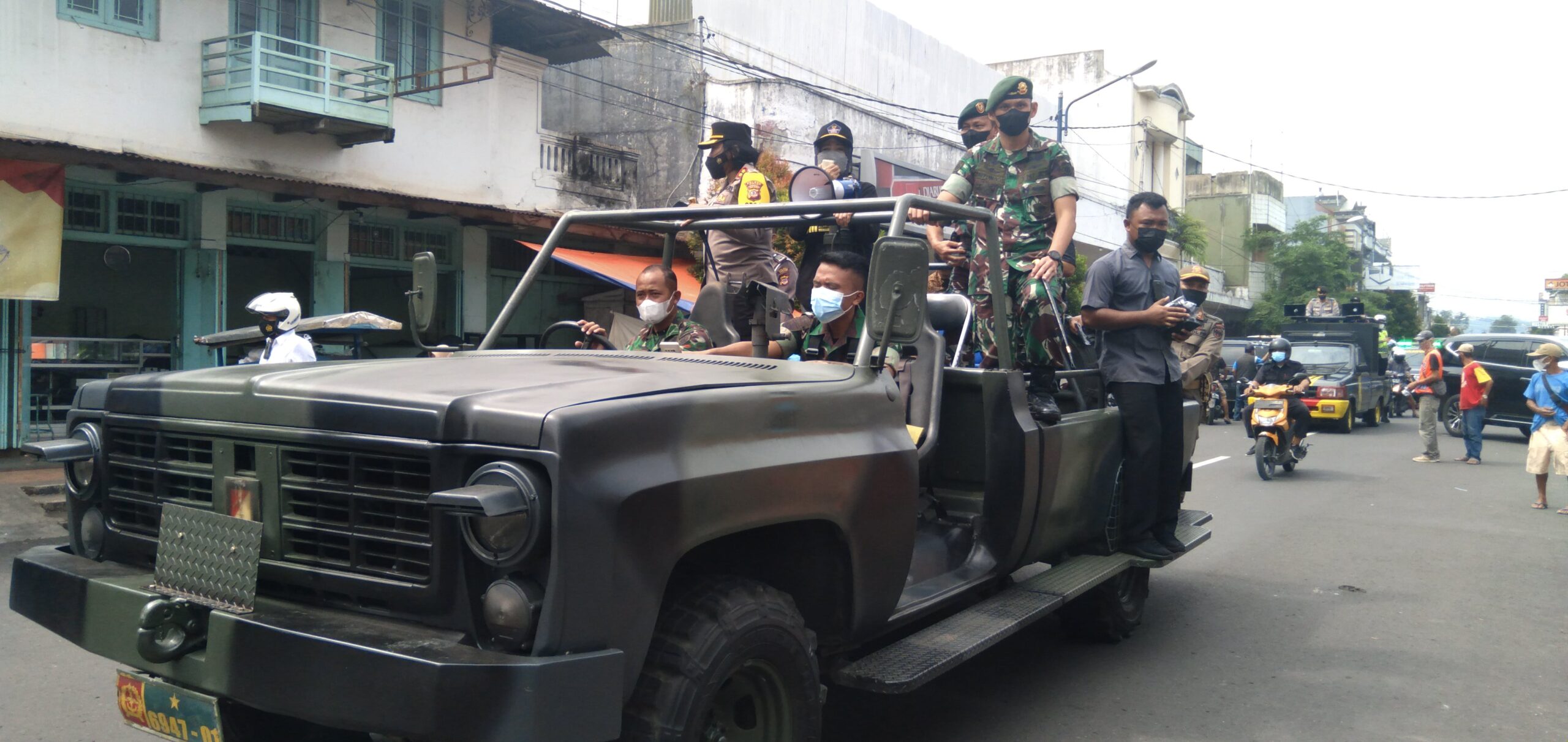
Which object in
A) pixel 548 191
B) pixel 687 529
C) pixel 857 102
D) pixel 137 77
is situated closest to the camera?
pixel 687 529

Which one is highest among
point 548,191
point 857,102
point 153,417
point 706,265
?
point 857,102

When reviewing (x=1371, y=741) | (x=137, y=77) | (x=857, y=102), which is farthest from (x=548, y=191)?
(x=1371, y=741)

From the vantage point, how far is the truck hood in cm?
242

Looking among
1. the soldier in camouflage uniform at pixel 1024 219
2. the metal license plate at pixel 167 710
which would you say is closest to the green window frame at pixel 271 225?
the soldier in camouflage uniform at pixel 1024 219

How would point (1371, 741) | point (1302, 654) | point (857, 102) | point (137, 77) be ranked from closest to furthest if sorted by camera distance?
point (1371, 741) → point (1302, 654) → point (137, 77) → point (857, 102)

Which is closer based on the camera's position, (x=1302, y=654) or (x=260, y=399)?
(x=260, y=399)

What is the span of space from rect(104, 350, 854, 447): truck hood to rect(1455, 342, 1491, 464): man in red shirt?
13.4 meters

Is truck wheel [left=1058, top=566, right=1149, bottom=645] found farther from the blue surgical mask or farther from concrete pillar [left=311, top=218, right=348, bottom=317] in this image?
concrete pillar [left=311, top=218, right=348, bottom=317]

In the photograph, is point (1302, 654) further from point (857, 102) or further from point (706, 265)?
point (857, 102)

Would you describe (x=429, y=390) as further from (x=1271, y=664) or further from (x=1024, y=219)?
(x=1271, y=664)

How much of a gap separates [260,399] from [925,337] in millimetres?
2375

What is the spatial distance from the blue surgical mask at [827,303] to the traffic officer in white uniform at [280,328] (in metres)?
5.18

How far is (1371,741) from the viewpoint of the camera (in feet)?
13.4

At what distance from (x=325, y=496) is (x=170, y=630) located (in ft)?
1.59
